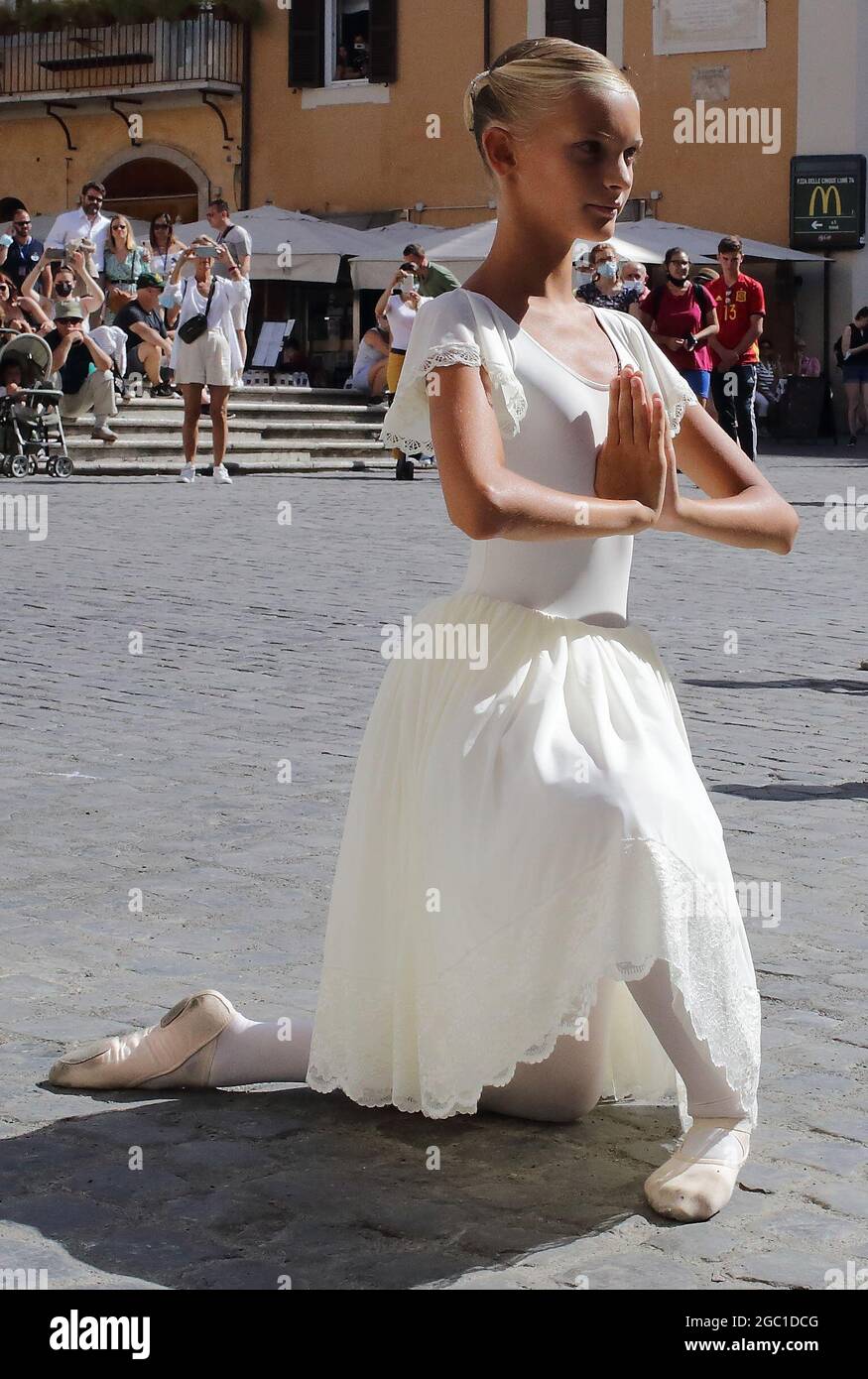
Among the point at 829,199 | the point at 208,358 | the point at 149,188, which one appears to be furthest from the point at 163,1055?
the point at 149,188

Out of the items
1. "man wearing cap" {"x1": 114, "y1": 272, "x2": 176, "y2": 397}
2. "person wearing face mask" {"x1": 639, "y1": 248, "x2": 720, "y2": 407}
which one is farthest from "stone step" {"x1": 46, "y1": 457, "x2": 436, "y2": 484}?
"person wearing face mask" {"x1": 639, "y1": 248, "x2": 720, "y2": 407}

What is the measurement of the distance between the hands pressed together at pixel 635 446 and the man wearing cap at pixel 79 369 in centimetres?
1666

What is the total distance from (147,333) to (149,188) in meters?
15.7

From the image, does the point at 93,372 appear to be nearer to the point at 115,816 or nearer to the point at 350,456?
the point at 350,456

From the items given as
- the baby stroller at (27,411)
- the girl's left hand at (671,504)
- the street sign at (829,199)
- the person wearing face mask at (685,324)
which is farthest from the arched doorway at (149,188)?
the girl's left hand at (671,504)

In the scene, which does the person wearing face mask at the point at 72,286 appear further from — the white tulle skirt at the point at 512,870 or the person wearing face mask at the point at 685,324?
the white tulle skirt at the point at 512,870

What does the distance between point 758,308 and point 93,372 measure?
21.2ft

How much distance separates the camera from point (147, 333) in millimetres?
22391

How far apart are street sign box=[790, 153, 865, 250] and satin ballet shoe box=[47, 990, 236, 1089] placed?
95.0ft

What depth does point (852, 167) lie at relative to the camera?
1208 inches

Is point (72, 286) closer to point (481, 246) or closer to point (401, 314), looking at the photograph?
point (401, 314)

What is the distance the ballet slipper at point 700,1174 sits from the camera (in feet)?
9.86

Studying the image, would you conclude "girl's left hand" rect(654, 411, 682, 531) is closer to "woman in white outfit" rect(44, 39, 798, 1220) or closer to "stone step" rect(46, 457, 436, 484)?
"woman in white outfit" rect(44, 39, 798, 1220)
